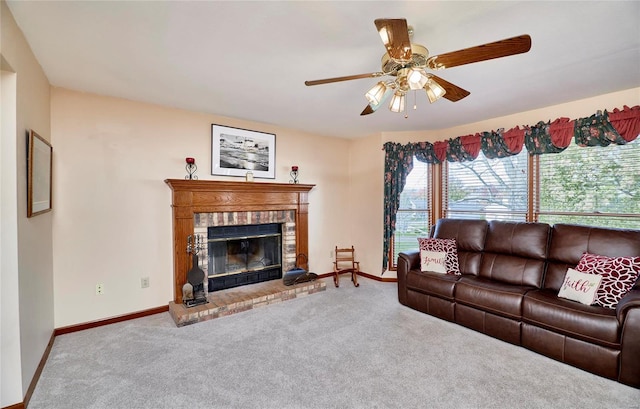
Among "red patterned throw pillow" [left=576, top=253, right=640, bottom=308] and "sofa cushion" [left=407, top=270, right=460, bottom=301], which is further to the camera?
"sofa cushion" [left=407, top=270, right=460, bottom=301]

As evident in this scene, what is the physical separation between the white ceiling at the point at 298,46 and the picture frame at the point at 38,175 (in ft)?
2.20

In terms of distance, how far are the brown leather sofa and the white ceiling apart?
4.88 feet

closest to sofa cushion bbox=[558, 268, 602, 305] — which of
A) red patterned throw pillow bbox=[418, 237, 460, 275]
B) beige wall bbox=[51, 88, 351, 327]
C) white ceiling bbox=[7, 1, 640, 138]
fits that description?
red patterned throw pillow bbox=[418, 237, 460, 275]

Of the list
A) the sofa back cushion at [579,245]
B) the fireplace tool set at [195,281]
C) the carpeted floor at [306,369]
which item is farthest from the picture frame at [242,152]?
the sofa back cushion at [579,245]

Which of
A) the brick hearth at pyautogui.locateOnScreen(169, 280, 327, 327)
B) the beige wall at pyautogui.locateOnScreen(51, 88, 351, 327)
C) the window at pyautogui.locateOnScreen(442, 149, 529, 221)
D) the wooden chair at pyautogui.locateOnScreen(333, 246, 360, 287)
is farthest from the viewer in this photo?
the wooden chair at pyautogui.locateOnScreen(333, 246, 360, 287)

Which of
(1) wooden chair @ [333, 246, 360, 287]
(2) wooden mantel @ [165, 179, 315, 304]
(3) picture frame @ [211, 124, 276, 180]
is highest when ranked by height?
(3) picture frame @ [211, 124, 276, 180]

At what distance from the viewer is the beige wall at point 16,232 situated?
5.40 ft

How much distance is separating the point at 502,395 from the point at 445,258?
1.61 metres

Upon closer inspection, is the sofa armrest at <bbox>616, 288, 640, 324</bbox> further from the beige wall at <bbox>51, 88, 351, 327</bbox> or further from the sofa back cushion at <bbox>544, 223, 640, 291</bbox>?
the beige wall at <bbox>51, 88, 351, 327</bbox>

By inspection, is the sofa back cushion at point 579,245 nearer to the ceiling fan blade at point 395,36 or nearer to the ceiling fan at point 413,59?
the ceiling fan at point 413,59

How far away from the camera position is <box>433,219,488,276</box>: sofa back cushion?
3.27 meters

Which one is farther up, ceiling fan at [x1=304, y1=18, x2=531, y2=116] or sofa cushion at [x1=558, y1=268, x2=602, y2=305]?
ceiling fan at [x1=304, y1=18, x2=531, y2=116]

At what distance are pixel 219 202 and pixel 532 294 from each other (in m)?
3.46

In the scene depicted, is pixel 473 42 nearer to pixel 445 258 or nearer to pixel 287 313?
pixel 445 258
